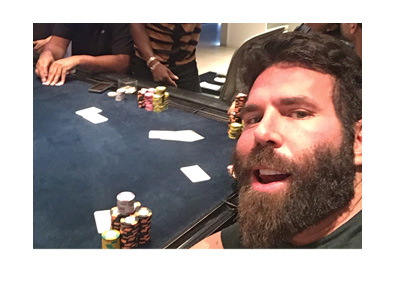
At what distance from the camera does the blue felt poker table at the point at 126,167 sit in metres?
1.63

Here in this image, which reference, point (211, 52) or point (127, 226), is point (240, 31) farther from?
point (127, 226)

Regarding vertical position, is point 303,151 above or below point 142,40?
below

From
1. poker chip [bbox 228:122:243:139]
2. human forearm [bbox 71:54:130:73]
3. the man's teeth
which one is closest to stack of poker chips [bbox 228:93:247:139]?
poker chip [bbox 228:122:243:139]

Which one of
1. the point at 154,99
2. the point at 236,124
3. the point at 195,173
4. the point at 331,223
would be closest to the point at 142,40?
the point at 154,99

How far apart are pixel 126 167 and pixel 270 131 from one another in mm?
881

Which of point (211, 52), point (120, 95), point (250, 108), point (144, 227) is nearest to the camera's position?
point (250, 108)

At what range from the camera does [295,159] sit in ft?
4.45

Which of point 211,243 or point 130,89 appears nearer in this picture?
point 211,243

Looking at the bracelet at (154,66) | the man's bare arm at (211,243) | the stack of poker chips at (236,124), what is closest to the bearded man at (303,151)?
the man's bare arm at (211,243)

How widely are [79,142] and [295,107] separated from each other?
132cm

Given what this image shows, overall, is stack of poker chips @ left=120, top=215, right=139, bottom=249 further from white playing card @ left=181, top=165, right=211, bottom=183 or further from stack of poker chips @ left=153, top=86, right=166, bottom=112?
stack of poker chips @ left=153, top=86, right=166, bottom=112

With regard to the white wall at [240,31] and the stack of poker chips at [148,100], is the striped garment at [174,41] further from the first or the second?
the stack of poker chips at [148,100]
